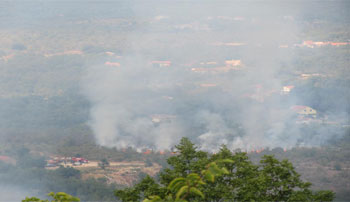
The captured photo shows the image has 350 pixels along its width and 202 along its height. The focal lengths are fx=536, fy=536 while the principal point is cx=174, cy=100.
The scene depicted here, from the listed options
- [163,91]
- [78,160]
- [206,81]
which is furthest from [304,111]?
[78,160]

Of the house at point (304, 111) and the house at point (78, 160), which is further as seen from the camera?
the house at point (304, 111)

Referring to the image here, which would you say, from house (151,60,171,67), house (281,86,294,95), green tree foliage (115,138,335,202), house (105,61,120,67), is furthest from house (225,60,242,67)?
Result: green tree foliage (115,138,335,202)

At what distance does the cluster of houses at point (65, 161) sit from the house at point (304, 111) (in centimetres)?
2696

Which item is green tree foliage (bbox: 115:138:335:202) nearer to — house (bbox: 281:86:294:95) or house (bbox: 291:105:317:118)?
house (bbox: 291:105:317:118)

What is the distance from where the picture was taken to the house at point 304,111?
62.7 meters

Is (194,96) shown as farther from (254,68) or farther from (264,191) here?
(264,191)

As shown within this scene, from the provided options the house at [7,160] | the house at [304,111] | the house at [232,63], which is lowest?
the house at [7,160]

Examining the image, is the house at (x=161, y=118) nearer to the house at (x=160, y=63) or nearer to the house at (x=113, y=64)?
the house at (x=160, y=63)

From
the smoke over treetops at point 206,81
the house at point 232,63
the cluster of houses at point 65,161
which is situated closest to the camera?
the cluster of houses at point 65,161

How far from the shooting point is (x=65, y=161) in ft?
162

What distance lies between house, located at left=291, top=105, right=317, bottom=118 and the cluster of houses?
88.4 ft

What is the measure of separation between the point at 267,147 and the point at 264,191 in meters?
33.1

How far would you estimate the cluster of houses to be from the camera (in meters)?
48.2

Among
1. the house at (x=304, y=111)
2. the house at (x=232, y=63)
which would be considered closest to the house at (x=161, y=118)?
the house at (x=304, y=111)
